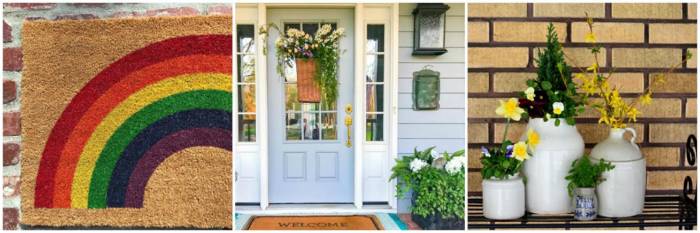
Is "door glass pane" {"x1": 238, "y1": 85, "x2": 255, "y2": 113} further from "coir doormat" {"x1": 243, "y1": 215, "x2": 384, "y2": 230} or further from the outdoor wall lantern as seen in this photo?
the outdoor wall lantern

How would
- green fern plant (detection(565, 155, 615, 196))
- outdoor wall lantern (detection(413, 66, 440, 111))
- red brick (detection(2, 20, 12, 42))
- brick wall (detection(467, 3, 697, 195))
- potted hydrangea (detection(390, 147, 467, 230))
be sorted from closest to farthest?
1. green fern plant (detection(565, 155, 615, 196))
2. brick wall (detection(467, 3, 697, 195))
3. red brick (detection(2, 20, 12, 42))
4. potted hydrangea (detection(390, 147, 467, 230))
5. outdoor wall lantern (detection(413, 66, 440, 111))

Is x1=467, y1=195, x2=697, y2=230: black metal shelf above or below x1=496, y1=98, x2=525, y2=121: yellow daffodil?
below

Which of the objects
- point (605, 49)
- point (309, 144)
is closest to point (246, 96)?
point (309, 144)

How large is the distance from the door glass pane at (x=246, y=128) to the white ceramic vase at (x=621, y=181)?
262cm

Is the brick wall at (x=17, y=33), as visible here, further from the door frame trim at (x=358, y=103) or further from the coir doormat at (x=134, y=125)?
the door frame trim at (x=358, y=103)

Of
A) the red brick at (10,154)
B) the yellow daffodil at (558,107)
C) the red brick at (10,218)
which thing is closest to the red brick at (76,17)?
the red brick at (10,154)

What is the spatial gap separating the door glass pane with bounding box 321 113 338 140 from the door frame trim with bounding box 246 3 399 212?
136 millimetres

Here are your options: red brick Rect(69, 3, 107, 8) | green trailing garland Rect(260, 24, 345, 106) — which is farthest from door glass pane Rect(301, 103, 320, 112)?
red brick Rect(69, 3, 107, 8)

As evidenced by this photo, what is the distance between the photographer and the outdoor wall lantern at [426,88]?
Answer: 11.6ft

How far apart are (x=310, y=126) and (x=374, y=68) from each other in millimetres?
565

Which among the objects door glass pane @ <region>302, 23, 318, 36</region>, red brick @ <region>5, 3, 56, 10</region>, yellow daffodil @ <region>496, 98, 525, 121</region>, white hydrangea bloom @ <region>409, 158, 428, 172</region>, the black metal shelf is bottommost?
white hydrangea bloom @ <region>409, 158, 428, 172</region>

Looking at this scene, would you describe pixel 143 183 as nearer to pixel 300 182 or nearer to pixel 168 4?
pixel 168 4

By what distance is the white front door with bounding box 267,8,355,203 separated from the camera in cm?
362

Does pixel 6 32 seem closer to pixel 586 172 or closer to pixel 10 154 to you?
pixel 10 154
